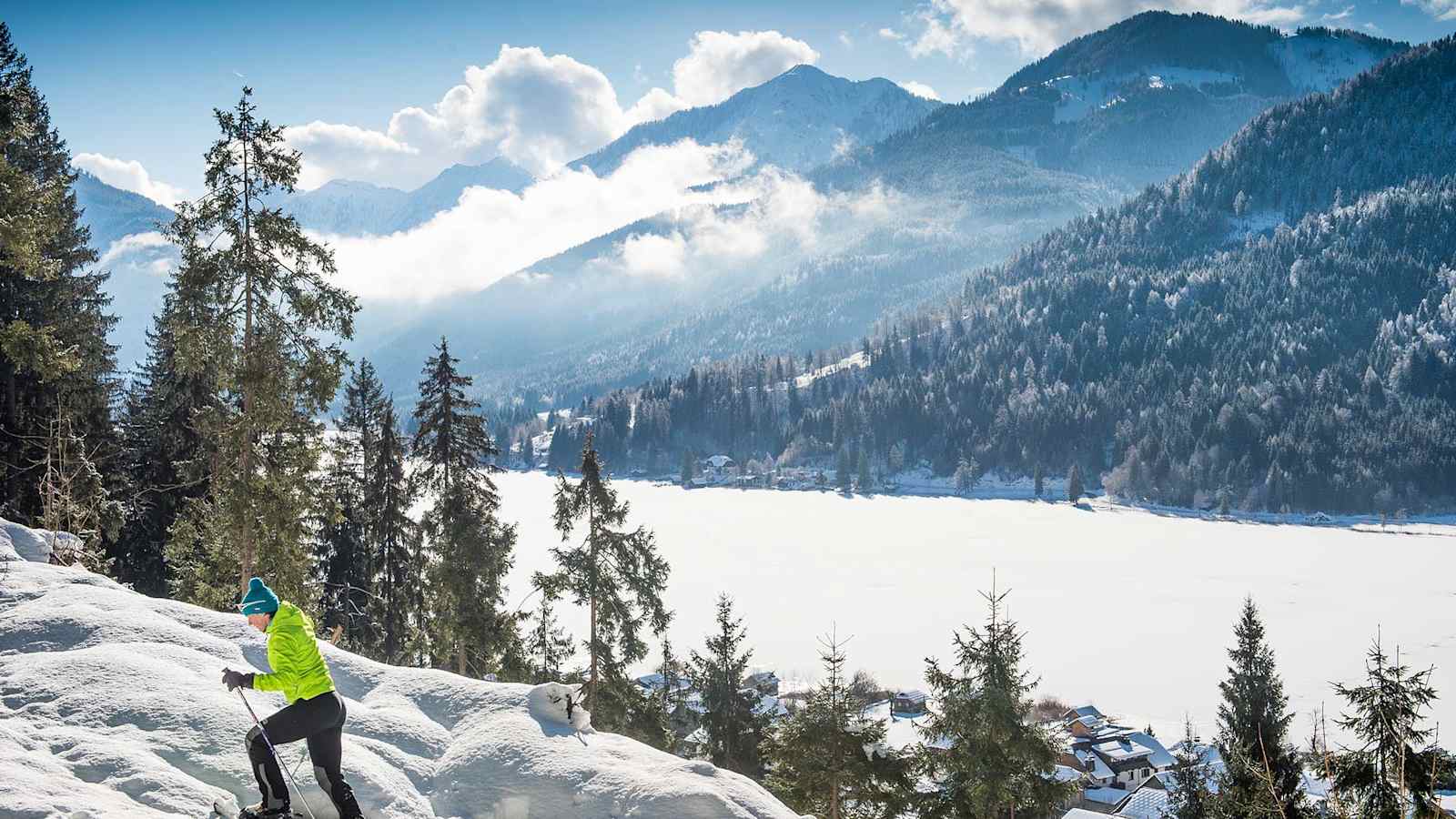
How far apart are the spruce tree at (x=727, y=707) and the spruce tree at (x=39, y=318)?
18.7 m

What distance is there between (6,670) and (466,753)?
5.60 m

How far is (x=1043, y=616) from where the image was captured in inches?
3056

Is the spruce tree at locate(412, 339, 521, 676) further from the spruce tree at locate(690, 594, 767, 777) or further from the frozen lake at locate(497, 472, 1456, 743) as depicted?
the frozen lake at locate(497, 472, 1456, 743)

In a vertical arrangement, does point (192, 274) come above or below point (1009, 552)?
above

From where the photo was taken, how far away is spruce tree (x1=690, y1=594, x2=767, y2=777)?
32.1 metres

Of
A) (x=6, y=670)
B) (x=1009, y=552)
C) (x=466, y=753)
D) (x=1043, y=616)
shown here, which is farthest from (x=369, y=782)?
(x=1009, y=552)

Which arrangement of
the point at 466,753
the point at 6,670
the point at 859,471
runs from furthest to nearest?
1. the point at 859,471
2. the point at 466,753
3. the point at 6,670

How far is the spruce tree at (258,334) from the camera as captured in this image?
2052cm

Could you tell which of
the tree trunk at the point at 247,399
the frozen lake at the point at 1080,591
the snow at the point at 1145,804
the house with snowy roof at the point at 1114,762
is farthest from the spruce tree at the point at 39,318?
the house with snowy roof at the point at 1114,762

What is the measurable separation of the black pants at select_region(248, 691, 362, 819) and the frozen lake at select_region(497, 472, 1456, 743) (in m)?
33.8

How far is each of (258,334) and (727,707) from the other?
19947 mm

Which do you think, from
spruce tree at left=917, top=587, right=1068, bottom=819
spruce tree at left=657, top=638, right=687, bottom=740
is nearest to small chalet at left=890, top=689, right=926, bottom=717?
spruce tree at left=657, top=638, right=687, bottom=740

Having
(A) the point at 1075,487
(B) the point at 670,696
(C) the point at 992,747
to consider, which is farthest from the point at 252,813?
(A) the point at 1075,487

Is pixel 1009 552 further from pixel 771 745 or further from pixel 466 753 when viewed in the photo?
pixel 466 753
